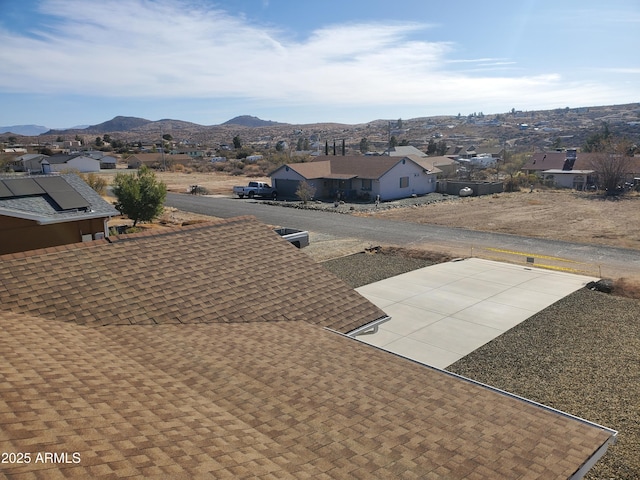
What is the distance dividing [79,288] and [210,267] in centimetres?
266

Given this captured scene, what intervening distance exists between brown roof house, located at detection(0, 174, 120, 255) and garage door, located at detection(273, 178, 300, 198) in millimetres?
31287

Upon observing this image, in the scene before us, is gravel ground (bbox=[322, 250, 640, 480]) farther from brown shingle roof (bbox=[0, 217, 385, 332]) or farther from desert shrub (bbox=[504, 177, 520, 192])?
desert shrub (bbox=[504, 177, 520, 192])

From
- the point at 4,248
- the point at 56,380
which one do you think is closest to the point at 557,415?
the point at 56,380

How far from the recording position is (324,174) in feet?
166

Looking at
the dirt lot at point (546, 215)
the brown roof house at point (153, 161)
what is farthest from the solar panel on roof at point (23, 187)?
the brown roof house at point (153, 161)

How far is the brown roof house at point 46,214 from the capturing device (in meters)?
16.1

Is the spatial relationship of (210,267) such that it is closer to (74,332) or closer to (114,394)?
(74,332)

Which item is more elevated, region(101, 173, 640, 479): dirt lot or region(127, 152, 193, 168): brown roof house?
region(127, 152, 193, 168): brown roof house

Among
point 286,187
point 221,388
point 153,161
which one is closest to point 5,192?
point 221,388

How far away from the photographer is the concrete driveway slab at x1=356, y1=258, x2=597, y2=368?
14.1 m

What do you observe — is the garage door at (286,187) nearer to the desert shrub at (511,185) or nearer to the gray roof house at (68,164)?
the desert shrub at (511,185)

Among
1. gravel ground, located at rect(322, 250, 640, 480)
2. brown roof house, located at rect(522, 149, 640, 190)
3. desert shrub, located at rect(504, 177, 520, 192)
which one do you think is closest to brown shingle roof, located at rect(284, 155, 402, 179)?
desert shrub, located at rect(504, 177, 520, 192)

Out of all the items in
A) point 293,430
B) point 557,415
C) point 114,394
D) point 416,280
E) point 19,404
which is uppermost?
point 19,404

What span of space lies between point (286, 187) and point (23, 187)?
3393cm
